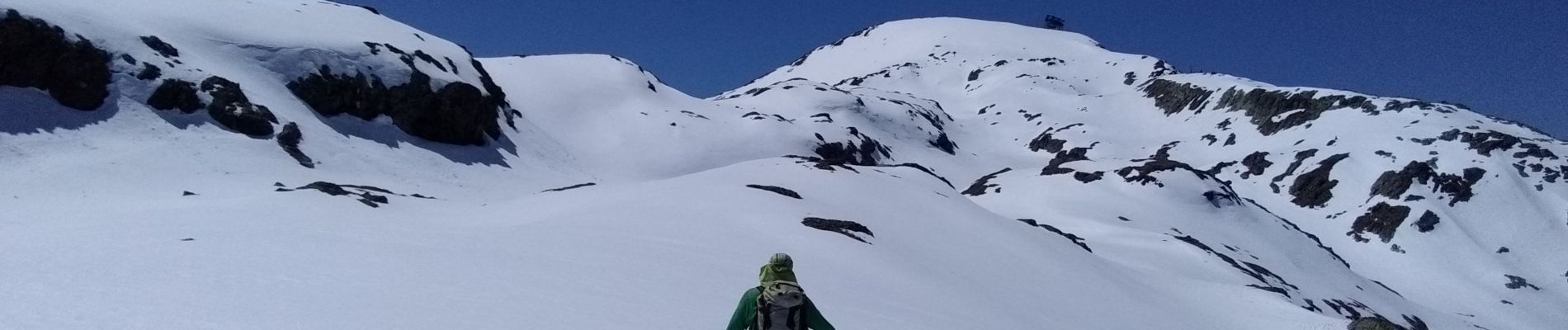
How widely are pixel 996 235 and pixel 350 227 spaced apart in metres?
23.1

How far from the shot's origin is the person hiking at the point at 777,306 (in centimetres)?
739

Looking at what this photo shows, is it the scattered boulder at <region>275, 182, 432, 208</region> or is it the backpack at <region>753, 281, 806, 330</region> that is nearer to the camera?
the backpack at <region>753, 281, 806, 330</region>

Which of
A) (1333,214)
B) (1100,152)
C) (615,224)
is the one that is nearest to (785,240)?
(615,224)

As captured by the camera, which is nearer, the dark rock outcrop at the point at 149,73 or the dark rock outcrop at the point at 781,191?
the dark rock outcrop at the point at 781,191

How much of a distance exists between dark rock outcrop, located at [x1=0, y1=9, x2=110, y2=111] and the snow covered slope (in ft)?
0.47

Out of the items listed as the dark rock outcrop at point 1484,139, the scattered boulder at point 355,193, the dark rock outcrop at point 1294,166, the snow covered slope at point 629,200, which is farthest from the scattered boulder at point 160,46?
the dark rock outcrop at point 1484,139

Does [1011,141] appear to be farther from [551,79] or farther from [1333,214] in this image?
[551,79]

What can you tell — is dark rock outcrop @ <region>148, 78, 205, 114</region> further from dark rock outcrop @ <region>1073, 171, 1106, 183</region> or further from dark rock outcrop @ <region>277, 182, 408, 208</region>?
dark rock outcrop @ <region>1073, 171, 1106, 183</region>

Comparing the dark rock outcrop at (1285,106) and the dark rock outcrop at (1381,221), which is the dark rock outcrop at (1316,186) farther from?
the dark rock outcrop at (1285,106)

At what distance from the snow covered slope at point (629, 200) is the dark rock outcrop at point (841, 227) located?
7.4 inches

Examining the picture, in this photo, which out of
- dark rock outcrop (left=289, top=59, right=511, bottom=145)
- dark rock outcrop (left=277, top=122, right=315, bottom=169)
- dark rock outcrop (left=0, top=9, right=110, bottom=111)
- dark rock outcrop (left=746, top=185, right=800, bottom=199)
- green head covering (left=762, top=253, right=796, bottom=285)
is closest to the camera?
green head covering (left=762, top=253, right=796, bottom=285)

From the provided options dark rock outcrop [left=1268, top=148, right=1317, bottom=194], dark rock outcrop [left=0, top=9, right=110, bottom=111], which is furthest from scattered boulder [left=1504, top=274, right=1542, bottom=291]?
dark rock outcrop [left=0, top=9, right=110, bottom=111]

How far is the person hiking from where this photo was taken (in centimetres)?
739

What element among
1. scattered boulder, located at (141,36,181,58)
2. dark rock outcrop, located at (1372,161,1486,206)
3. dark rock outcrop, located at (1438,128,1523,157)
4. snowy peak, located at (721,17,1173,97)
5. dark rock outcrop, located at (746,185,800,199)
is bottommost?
scattered boulder, located at (141,36,181,58)
